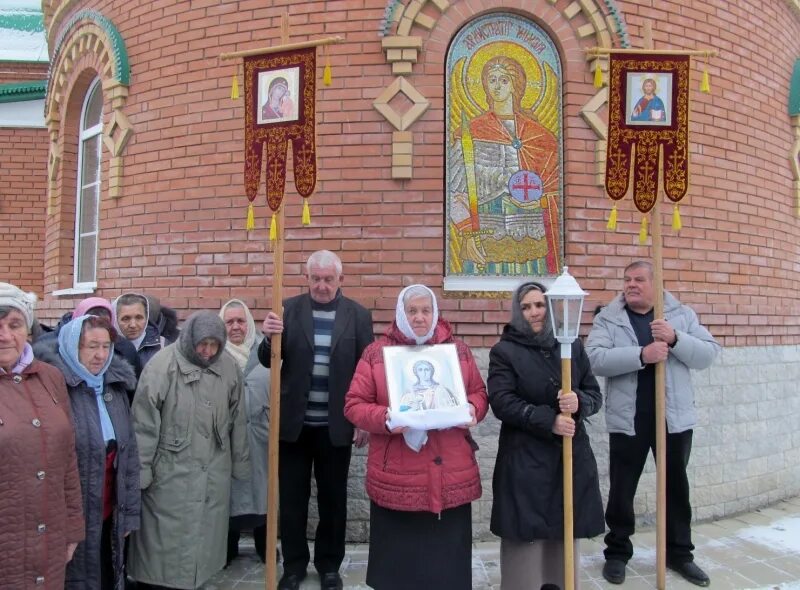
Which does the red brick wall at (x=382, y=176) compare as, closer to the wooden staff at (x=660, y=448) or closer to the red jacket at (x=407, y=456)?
the wooden staff at (x=660, y=448)

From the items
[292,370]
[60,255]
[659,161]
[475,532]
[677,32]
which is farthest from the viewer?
[60,255]

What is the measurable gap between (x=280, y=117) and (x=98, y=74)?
3.18 meters

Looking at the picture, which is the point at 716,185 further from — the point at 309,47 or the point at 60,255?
the point at 60,255

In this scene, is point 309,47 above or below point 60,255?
above

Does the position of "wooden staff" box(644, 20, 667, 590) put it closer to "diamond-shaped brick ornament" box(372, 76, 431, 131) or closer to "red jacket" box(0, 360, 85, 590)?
"diamond-shaped brick ornament" box(372, 76, 431, 131)

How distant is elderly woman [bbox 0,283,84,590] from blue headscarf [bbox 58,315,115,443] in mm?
179

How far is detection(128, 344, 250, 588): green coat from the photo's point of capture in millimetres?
3375

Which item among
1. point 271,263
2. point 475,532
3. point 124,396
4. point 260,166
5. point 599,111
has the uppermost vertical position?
point 599,111

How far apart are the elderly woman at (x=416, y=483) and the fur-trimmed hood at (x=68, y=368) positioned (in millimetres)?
1076

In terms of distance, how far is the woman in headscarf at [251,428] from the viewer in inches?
152

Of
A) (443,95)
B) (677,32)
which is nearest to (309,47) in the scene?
(443,95)

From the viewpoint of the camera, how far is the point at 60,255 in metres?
6.54

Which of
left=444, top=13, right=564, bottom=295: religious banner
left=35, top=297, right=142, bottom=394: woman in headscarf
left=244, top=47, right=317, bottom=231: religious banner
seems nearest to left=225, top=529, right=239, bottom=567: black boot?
left=35, top=297, right=142, bottom=394: woman in headscarf

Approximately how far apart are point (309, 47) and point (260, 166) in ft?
2.54
